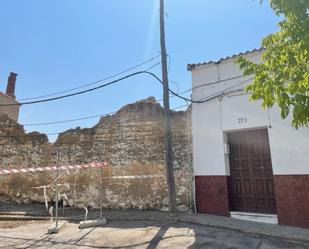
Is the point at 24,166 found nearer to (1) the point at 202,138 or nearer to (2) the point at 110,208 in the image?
(2) the point at 110,208

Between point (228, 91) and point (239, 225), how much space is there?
12.7ft

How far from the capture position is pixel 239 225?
287 inches

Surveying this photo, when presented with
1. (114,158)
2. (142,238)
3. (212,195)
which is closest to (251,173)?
(212,195)

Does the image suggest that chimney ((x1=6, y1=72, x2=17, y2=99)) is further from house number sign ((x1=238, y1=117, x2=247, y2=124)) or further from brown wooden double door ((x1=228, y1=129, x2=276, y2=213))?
house number sign ((x1=238, y1=117, x2=247, y2=124))

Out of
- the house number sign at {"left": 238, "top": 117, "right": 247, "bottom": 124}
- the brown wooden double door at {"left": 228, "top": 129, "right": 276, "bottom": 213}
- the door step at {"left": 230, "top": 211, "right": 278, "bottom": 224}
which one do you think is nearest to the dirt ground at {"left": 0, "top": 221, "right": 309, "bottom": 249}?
the door step at {"left": 230, "top": 211, "right": 278, "bottom": 224}

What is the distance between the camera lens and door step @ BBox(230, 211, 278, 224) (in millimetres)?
7664

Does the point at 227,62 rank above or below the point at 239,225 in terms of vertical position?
above

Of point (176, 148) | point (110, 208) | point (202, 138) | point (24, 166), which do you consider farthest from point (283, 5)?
point (24, 166)

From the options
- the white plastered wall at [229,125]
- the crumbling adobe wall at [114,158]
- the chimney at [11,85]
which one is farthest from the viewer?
the chimney at [11,85]

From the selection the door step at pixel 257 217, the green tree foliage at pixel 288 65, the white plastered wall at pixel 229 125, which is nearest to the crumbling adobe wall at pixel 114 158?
the white plastered wall at pixel 229 125

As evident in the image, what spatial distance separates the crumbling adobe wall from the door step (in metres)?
1.59

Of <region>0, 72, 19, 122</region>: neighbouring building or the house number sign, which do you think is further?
<region>0, 72, 19, 122</region>: neighbouring building

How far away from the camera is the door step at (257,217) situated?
766 centimetres

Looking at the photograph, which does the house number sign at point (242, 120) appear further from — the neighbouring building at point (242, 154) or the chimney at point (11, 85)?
the chimney at point (11, 85)
